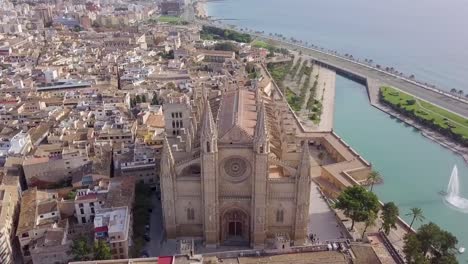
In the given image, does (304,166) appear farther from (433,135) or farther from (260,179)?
(433,135)

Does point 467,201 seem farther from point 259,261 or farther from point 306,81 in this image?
point 306,81

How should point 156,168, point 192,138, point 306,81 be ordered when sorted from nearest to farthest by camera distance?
point 192,138, point 156,168, point 306,81

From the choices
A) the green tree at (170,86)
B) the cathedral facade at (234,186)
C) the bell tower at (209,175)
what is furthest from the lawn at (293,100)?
the bell tower at (209,175)

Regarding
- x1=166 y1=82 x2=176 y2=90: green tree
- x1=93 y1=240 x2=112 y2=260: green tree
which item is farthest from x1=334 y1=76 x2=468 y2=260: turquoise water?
x1=93 y1=240 x2=112 y2=260: green tree

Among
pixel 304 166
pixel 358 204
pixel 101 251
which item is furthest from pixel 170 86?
pixel 101 251

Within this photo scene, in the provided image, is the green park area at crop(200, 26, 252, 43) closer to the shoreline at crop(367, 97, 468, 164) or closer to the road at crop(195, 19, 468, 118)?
the road at crop(195, 19, 468, 118)

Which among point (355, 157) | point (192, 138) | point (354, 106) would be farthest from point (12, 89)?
point (354, 106)
